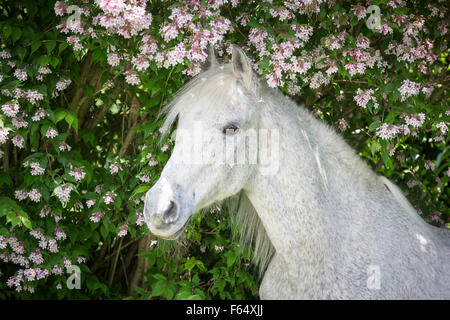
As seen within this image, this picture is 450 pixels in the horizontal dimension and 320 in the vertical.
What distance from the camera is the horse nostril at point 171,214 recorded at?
172cm

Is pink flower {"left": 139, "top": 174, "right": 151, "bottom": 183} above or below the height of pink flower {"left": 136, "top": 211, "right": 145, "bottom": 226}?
above

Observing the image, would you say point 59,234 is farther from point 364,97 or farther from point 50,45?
point 364,97

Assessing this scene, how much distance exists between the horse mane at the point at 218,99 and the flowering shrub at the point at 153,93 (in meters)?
0.10

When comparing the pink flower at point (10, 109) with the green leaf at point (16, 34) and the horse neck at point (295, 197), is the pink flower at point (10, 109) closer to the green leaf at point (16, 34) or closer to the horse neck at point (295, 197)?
the green leaf at point (16, 34)

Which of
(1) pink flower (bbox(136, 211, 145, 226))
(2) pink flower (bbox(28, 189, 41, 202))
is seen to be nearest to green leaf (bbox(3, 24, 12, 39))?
(2) pink flower (bbox(28, 189, 41, 202))

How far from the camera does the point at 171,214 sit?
174cm

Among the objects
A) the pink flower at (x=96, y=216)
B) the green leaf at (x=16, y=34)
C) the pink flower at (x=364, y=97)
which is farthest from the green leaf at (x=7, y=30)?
the pink flower at (x=364, y=97)

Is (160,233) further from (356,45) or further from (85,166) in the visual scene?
(356,45)

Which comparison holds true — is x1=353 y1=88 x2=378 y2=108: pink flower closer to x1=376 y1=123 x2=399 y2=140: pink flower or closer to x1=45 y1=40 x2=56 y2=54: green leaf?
x1=376 y1=123 x2=399 y2=140: pink flower

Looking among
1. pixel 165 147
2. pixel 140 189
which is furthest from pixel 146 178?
pixel 165 147

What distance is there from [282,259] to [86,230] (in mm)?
1378

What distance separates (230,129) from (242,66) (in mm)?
278

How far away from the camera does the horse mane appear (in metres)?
1.99

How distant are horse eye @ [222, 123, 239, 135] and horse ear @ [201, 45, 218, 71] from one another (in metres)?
0.39
